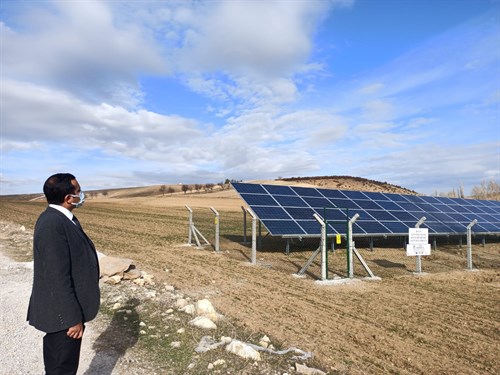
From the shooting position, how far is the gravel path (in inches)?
190

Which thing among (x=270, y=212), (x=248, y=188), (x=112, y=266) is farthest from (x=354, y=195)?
(x=112, y=266)

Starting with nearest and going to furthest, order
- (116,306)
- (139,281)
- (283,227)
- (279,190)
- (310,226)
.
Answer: (116,306)
(139,281)
(283,227)
(310,226)
(279,190)

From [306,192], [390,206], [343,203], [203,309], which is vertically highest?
[306,192]

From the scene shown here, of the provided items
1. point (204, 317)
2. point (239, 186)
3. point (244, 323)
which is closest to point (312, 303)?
Result: point (244, 323)

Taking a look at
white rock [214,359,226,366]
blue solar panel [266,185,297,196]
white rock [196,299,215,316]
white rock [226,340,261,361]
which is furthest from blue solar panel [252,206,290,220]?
white rock [214,359,226,366]

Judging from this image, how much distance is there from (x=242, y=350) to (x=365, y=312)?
3.69m

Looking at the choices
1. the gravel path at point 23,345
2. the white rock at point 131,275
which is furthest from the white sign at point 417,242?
the gravel path at point 23,345

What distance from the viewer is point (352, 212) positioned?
56.4ft

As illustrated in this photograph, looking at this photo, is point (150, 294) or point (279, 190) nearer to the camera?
point (150, 294)

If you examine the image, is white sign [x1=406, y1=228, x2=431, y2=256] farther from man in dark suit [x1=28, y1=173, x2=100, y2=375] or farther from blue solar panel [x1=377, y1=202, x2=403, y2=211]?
man in dark suit [x1=28, y1=173, x2=100, y2=375]

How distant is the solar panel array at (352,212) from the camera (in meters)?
14.6

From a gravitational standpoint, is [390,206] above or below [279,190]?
below

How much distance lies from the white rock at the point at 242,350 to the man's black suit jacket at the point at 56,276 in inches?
97.8

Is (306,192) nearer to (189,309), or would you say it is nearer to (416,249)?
(416,249)
